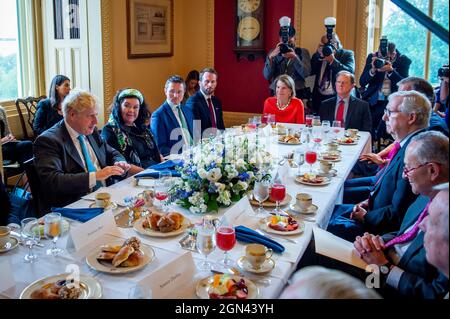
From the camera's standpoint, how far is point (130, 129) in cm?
342

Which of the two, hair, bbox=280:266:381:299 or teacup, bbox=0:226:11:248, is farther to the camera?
teacup, bbox=0:226:11:248

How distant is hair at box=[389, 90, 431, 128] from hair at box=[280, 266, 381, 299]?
6.57ft

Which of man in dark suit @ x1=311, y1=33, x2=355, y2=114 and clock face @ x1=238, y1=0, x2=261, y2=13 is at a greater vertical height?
clock face @ x1=238, y1=0, x2=261, y2=13

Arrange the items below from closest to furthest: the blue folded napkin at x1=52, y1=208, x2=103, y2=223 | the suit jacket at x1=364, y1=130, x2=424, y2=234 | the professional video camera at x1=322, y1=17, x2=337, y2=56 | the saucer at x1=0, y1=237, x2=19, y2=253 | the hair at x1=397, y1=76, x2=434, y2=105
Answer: the saucer at x1=0, y1=237, x2=19, y2=253 → the blue folded napkin at x1=52, y1=208, x2=103, y2=223 → the suit jacket at x1=364, y1=130, x2=424, y2=234 → the hair at x1=397, y1=76, x2=434, y2=105 → the professional video camera at x1=322, y1=17, x2=337, y2=56

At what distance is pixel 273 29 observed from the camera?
655 cm

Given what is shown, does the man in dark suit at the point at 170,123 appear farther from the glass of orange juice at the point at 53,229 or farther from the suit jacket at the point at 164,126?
the glass of orange juice at the point at 53,229

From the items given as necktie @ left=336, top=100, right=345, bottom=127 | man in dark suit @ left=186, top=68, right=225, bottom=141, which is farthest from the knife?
necktie @ left=336, top=100, right=345, bottom=127

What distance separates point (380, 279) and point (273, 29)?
17.2 feet

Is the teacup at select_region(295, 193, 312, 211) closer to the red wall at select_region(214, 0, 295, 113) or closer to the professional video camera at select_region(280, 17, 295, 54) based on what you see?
the professional video camera at select_region(280, 17, 295, 54)

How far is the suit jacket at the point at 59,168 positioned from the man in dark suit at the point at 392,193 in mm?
1393

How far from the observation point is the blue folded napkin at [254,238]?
1.78m

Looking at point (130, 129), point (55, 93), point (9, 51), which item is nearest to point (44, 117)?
point (55, 93)

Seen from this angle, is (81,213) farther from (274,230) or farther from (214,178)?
(274,230)

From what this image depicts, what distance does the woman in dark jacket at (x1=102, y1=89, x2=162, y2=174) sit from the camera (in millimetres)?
3285
